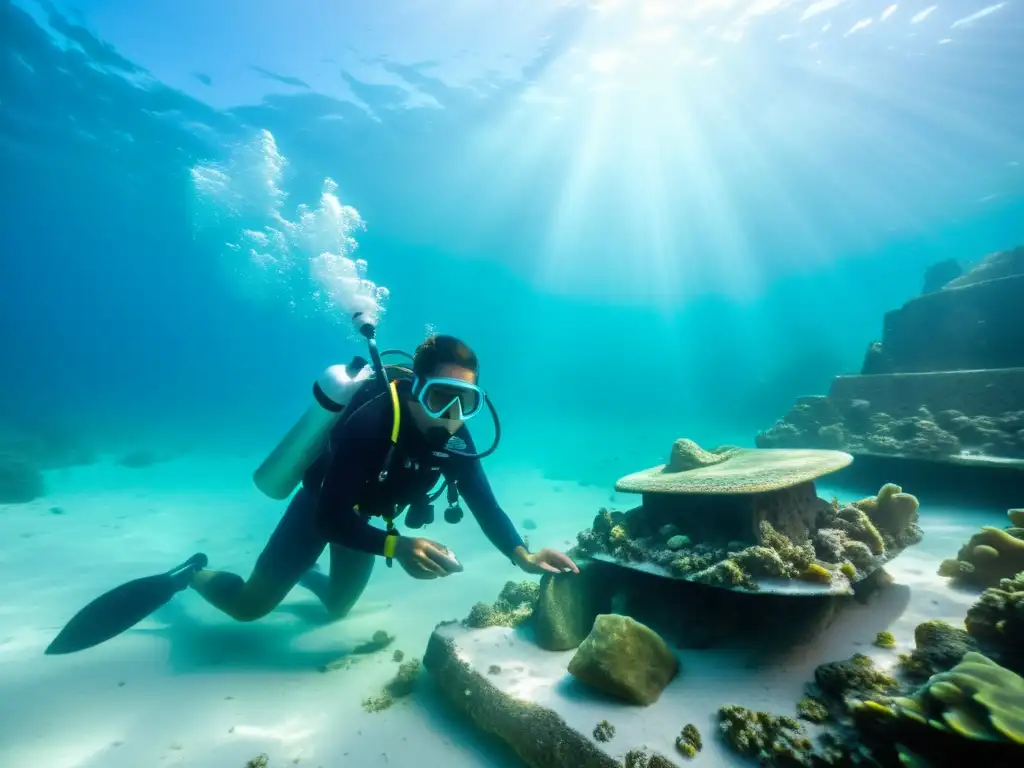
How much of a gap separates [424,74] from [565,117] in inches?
411

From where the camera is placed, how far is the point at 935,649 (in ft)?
10.9

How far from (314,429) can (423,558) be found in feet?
9.68

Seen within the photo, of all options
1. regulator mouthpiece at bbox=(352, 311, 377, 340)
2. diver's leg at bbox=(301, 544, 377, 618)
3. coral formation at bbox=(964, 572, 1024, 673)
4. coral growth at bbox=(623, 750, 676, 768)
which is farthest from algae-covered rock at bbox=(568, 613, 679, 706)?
regulator mouthpiece at bbox=(352, 311, 377, 340)

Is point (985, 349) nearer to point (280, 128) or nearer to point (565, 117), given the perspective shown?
point (565, 117)

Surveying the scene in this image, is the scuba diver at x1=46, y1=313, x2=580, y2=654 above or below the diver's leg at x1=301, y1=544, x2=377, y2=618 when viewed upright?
above

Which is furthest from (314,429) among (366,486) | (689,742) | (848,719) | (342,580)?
(848,719)

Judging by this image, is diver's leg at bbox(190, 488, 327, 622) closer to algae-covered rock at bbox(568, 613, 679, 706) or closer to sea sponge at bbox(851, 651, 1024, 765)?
algae-covered rock at bbox(568, 613, 679, 706)

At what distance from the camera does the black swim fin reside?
17.6ft

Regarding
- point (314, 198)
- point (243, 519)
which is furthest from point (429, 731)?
point (314, 198)

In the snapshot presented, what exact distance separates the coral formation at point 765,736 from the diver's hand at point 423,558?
7.51ft

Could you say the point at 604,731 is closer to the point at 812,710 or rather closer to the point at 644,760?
the point at 644,760

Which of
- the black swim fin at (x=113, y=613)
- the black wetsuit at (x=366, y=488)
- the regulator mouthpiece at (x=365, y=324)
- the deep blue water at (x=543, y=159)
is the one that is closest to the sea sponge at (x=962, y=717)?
the black wetsuit at (x=366, y=488)

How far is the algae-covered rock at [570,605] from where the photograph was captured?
477 cm

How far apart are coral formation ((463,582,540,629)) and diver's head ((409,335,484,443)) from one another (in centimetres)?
262
